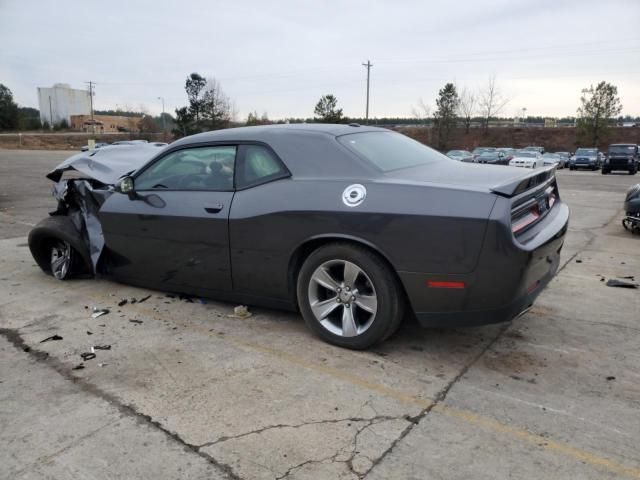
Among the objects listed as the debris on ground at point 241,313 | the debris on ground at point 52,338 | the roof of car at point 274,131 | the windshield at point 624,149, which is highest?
the windshield at point 624,149

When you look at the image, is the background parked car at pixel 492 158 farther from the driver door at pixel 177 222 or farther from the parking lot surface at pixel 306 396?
the driver door at pixel 177 222

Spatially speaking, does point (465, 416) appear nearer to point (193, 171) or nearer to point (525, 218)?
point (525, 218)

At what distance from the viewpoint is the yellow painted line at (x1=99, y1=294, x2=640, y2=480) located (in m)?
2.38

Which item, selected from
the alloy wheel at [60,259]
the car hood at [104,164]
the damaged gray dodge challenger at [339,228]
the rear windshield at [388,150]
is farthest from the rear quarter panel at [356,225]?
the alloy wheel at [60,259]

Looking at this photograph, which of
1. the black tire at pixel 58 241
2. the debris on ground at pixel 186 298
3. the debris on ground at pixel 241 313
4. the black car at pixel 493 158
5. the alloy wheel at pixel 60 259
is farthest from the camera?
the black car at pixel 493 158

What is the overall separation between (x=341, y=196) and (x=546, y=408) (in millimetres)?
1794

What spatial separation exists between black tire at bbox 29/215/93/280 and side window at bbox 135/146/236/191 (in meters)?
1.17

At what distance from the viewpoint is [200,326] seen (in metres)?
4.19

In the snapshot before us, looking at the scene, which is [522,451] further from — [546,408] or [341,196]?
[341,196]

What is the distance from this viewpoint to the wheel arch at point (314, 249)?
3.39m

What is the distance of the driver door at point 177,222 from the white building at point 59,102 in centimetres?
10680

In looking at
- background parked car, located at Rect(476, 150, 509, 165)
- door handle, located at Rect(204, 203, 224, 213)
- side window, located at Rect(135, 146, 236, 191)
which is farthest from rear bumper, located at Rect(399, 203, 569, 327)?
background parked car, located at Rect(476, 150, 509, 165)

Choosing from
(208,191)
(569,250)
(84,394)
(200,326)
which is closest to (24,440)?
(84,394)

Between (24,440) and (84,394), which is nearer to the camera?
(24,440)
